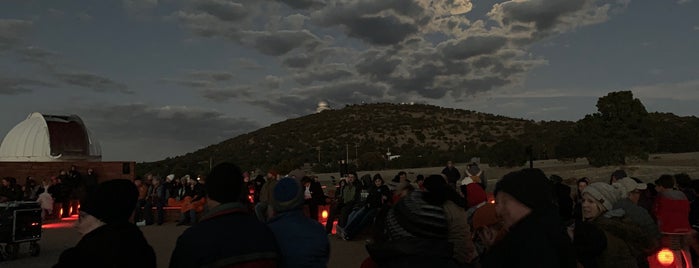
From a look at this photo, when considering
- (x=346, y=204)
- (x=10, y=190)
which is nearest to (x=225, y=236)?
(x=346, y=204)

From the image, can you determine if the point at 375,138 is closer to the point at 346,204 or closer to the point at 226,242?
the point at 346,204

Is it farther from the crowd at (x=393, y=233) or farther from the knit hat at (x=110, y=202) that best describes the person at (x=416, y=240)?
the knit hat at (x=110, y=202)

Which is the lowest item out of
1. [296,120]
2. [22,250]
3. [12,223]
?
[22,250]

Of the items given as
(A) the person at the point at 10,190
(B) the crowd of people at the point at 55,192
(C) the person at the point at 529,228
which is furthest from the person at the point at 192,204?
(C) the person at the point at 529,228

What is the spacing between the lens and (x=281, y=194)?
3779mm

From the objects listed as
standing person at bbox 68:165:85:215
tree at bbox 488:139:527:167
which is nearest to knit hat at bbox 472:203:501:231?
standing person at bbox 68:165:85:215

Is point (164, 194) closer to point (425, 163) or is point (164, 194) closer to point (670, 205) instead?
point (670, 205)

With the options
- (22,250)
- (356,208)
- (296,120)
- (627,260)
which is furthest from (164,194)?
(296,120)

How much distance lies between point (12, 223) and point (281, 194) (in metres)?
8.85

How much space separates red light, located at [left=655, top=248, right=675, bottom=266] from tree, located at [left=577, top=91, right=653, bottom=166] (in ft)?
106

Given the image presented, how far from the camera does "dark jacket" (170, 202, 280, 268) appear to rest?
113 inches

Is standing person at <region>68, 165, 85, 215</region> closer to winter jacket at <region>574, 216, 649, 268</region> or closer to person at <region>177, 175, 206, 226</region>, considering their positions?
person at <region>177, 175, 206, 226</region>

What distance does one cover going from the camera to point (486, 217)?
472cm

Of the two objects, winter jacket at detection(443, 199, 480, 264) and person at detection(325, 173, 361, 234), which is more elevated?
winter jacket at detection(443, 199, 480, 264)
